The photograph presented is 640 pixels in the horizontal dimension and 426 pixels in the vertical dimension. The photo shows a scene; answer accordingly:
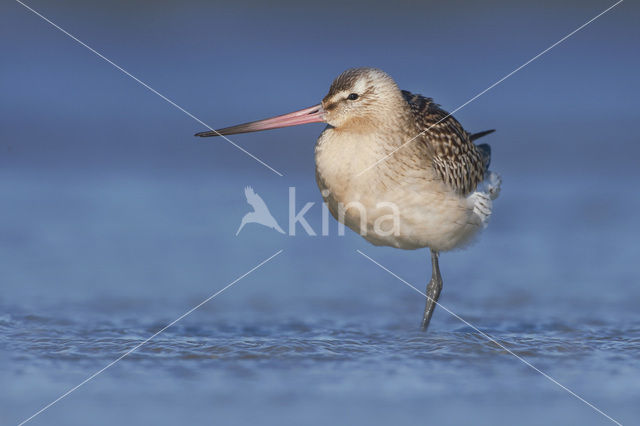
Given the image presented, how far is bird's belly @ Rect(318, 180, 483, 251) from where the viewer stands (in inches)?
223

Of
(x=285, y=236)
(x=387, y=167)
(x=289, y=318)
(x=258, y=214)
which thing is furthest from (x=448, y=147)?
(x=258, y=214)

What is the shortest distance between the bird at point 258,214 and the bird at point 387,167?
76.7 inches

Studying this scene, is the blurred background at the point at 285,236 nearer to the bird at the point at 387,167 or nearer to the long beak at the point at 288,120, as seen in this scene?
the bird at the point at 387,167

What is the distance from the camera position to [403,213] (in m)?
5.71

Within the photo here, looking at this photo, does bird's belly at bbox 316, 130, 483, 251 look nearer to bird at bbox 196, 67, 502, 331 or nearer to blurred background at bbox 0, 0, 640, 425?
bird at bbox 196, 67, 502, 331

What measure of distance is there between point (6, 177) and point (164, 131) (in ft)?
6.77

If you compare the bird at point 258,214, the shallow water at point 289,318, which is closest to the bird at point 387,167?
the shallow water at point 289,318

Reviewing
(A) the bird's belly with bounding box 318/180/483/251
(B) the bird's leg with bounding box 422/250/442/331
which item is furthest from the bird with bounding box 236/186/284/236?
(A) the bird's belly with bounding box 318/180/483/251

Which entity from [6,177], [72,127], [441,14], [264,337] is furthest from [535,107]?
[264,337]

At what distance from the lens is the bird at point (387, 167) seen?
18.6 feet

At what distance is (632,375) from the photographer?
4922mm

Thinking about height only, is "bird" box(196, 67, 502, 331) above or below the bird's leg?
above

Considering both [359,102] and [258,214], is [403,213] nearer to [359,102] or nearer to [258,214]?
[359,102]

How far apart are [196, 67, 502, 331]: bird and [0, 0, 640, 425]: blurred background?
2.02ft
